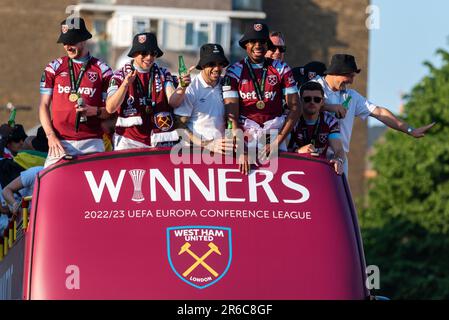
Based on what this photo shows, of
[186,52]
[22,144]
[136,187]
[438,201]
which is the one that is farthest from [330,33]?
[136,187]

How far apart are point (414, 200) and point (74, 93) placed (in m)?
38.2

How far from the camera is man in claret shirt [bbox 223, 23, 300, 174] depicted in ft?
45.1

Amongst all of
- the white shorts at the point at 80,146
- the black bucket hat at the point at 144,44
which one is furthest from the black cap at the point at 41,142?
the black bucket hat at the point at 144,44

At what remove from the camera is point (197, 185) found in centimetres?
1227

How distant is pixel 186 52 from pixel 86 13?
17.6ft

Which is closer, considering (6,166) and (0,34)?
(6,166)

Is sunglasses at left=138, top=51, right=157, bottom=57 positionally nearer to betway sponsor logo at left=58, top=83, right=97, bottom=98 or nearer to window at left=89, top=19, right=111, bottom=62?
betway sponsor logo at left=58, top=83, right=97, bottom=98

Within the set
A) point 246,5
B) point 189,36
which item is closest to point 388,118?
point 189,36

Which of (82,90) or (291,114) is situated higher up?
(82,90)

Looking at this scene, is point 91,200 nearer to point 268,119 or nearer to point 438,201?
point 268,119

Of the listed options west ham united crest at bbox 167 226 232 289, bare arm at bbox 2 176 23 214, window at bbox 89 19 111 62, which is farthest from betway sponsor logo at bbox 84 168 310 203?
window at bbox 89 19 111 62

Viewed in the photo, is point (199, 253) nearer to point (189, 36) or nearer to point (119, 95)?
point (119, 95)

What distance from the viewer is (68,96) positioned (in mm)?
14039

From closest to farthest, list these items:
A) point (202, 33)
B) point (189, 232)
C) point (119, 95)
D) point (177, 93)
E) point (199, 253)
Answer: point (199, 253) < point (189, 232) < point (119, 95) < point (177, 93) < point (202, 33)
